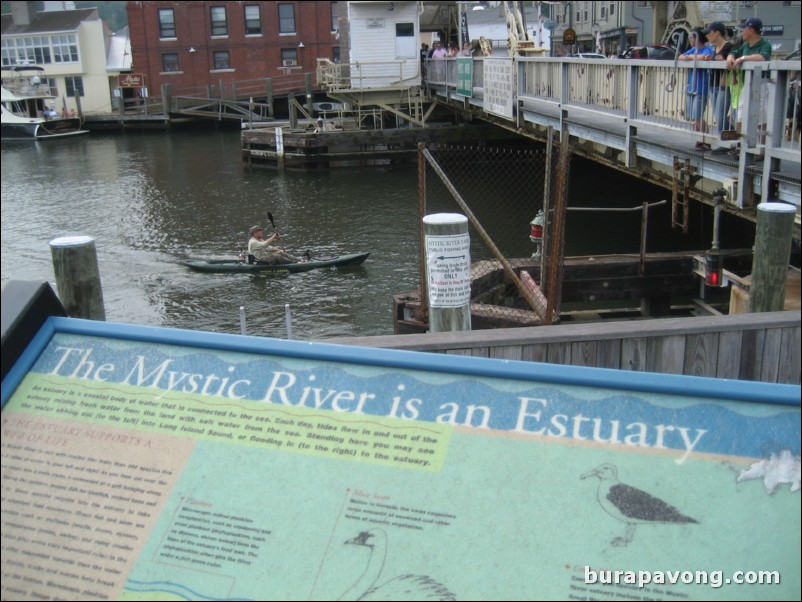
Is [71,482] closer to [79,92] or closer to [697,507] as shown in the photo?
[697,507]

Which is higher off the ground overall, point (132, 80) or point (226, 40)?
point (226, 40)

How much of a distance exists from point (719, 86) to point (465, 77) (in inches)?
674

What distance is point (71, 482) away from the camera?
346cm

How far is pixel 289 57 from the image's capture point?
58.7 metres

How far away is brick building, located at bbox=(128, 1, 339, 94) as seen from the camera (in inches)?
2253

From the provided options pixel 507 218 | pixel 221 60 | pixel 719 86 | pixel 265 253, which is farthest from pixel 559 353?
pixel 221 60

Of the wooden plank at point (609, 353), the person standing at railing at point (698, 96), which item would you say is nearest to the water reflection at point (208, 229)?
the person standing at railing at point (698, 96)

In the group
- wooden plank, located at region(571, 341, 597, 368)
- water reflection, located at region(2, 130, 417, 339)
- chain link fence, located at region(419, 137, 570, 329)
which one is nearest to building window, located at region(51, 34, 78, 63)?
water reflection, located at region(2, 130, 417, 339)

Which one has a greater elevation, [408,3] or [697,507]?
[408,3]

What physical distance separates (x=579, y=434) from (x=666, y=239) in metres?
16.3

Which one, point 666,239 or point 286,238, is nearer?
point 666,239

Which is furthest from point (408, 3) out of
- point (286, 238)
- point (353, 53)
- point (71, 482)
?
point (71, 482)

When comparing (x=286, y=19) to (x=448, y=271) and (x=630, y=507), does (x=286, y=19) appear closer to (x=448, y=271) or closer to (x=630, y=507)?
(x=448, y=271)

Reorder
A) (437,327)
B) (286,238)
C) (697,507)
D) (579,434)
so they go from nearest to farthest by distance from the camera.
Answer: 1. (697,507)
2. (579,434)
3. (437,327)
4. (286,238)
